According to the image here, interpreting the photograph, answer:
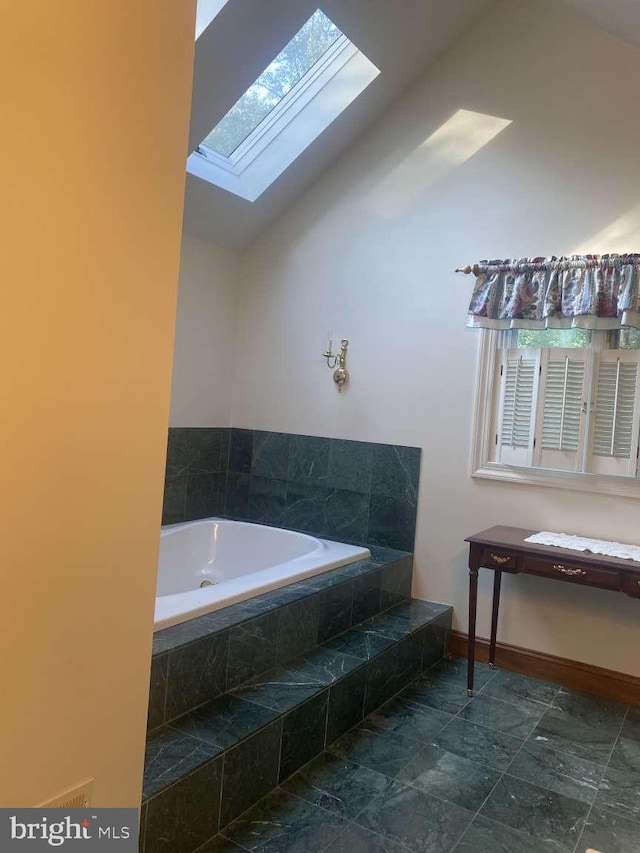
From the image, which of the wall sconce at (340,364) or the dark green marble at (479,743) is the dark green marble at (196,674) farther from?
the wall sconce at (340,364)

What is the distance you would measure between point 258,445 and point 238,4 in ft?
7.95

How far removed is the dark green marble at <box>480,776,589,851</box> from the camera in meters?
1.99

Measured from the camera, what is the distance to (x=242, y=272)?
420cm

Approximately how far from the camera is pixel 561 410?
308 centimetres

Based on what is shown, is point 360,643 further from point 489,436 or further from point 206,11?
point 206,11

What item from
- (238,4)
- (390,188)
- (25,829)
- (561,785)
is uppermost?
(238,4)

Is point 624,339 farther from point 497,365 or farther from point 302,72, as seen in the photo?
point 302,72

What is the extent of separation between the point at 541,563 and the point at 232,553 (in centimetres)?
184

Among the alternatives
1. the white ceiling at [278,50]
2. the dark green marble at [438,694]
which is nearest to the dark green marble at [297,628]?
the dark green marble at [438,694]

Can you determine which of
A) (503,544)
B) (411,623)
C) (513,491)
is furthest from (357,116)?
(411,623)

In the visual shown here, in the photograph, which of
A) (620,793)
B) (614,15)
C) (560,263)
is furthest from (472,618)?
(614,15)

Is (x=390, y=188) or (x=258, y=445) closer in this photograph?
(x=390, y=188)

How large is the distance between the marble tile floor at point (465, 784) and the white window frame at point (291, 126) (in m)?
2.92

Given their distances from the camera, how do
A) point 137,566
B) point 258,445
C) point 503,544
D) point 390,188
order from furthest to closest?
point 258,445
point 390,188
point 503,544
point 137,566
